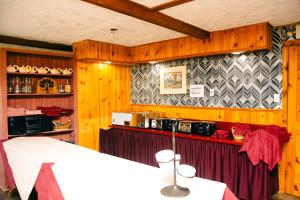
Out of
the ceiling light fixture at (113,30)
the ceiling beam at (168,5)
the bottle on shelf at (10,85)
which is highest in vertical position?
the ceiling light fixture at (113,30)

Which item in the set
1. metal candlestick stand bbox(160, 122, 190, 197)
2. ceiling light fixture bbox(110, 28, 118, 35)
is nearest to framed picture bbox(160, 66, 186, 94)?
ceiling light fixture bbox(110, 28, 118, 35)

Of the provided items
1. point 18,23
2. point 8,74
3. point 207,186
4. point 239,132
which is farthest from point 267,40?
point 8,74

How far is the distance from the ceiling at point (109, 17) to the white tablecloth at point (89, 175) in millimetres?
1472

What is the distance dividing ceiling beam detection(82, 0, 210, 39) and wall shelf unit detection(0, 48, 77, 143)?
2.02 meters

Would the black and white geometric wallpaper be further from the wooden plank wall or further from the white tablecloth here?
the white tablecloth

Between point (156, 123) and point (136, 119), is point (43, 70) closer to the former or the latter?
point (136, 119)

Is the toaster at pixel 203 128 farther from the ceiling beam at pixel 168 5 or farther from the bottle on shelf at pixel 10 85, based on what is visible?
the bottle on shelf at pixel 10 85

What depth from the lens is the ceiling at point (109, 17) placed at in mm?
2500

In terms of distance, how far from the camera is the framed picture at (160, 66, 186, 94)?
14.1ft

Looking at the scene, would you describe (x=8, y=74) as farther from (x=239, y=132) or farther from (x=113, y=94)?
(x=239, y=132)

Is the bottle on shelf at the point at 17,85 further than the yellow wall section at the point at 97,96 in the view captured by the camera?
No

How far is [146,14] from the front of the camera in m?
2.59

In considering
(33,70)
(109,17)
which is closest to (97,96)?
(33,70)

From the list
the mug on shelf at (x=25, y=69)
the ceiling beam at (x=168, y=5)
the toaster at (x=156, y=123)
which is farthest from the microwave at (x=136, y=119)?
the ceiling beam at (x=168, y=5)
